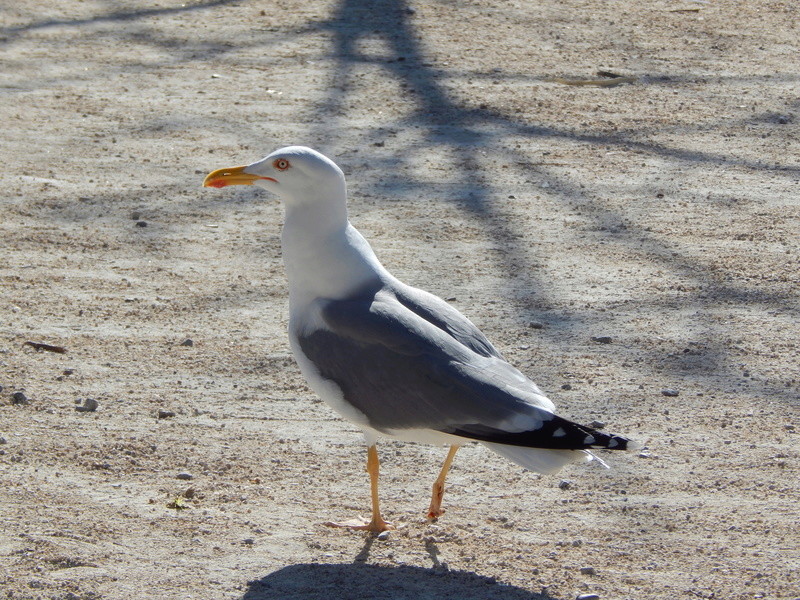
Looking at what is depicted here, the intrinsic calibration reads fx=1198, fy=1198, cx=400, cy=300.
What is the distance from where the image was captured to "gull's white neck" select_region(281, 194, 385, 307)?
373 centimetres

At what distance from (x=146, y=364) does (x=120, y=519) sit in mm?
1200

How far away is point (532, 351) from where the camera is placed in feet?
16.3

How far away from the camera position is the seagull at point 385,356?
3.40m

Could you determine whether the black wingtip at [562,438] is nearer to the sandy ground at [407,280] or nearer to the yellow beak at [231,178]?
the sandy ground at [407,280]

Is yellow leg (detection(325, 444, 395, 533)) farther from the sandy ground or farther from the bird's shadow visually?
the bird's shadow

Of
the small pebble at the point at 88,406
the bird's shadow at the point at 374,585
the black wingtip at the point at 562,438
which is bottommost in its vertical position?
the small pebble at the point at 88,406

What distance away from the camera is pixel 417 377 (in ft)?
11.6

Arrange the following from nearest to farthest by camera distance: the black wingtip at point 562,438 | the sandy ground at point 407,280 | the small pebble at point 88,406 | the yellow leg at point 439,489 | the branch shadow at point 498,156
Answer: the black wingtip at point 562,438 → the sandy ground at point 407,280 → the yellow leg at point 439,489 → the small pebble at point 88,406 → the branch shadow at point 498,156

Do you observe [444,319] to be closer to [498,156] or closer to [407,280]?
[407,280]

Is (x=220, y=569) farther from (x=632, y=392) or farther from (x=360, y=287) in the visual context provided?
(x=632, y=392)

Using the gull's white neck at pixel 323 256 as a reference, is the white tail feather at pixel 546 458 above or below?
below

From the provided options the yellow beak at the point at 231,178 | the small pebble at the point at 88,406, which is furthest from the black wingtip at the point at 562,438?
the small pebble at the point at 88,406

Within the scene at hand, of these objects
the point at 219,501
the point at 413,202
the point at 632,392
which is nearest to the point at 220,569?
the point at 219,501

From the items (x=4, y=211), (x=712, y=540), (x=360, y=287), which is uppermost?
(x=360, y=287)
